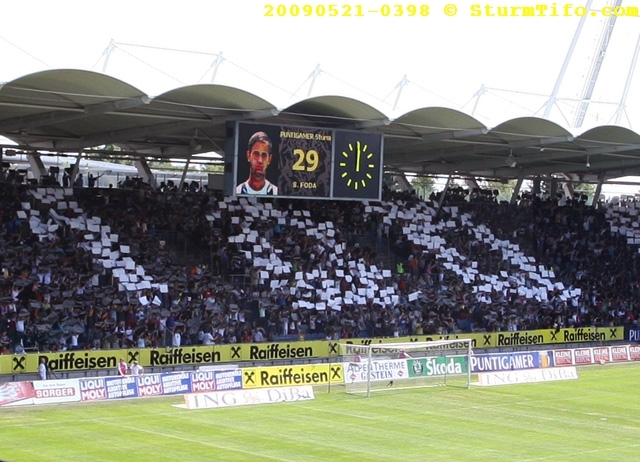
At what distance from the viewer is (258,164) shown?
A: 3653 centimetres

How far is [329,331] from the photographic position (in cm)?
3809

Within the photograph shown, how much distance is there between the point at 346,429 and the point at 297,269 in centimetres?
1549

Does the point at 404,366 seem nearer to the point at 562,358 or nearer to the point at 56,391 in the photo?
the point at 562,358

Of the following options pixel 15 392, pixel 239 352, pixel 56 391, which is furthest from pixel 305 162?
pixel 15 392

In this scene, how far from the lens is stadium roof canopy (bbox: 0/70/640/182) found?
32750mm

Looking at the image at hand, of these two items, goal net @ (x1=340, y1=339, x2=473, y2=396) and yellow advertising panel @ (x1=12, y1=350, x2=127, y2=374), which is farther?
goal net @ (x1=340, y1=339, x2=473, y2=396)

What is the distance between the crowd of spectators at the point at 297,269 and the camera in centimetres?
3425

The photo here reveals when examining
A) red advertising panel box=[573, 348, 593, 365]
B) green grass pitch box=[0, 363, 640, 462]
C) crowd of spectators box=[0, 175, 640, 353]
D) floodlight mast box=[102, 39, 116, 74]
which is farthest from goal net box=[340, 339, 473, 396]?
floodlight mast box=[102, 39, 116, 74]

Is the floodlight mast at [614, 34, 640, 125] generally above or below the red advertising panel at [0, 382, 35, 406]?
above

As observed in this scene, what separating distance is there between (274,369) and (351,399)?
2290mm

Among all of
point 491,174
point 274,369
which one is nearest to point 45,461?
point 274,369

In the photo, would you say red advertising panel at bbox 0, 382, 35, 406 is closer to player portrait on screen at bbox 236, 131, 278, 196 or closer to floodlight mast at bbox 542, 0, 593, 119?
player portrait on screen at bbox 236, 131, 278, 196

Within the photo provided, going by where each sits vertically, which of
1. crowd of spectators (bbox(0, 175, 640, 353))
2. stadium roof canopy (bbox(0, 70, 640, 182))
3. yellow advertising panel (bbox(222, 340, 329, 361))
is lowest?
yellow advertising panel (bbox(222, 340, 329, 361))

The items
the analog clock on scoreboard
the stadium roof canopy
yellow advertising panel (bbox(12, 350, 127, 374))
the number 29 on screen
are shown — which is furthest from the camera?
the analog clock on scoreboard
